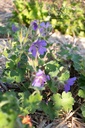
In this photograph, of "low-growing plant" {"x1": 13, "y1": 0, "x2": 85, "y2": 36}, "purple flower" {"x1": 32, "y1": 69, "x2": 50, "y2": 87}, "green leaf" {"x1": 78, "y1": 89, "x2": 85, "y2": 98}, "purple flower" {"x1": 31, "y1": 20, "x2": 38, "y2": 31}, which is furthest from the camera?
"low-growing plant" {"x1": 13, "y1": 0, "x2": 85, "y2": 36}

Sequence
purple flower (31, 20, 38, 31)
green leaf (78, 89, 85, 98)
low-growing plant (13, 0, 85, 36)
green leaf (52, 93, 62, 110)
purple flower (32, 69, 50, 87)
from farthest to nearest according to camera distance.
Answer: low-growing plant (13, 0, 85, 36)
purple flower (31, 20, 38, 31)
green leaf (78, 89, 85, 98)
green leaf (52, 93, 62, 110)
purple flower (32, 69, 50, 87)

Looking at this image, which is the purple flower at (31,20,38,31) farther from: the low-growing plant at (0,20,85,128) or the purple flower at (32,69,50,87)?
the purple flower at (32,69,50,87)

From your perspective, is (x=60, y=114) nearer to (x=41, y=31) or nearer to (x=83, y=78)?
(x=83, y=78)

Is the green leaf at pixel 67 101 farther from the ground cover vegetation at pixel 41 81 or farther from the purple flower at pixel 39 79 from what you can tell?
the purple flower at pixel 39 79

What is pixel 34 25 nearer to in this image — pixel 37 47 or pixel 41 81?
pixel 37 47

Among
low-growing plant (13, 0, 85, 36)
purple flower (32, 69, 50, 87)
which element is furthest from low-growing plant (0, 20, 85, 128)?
low-growing plant (13, 0, 85, 36)

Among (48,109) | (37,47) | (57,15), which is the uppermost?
(37,47)

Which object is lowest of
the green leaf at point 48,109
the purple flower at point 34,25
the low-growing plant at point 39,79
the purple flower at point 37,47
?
the green leaf at point 48,109

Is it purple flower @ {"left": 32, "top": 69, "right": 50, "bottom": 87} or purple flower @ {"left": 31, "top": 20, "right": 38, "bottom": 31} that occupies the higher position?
purple flower @ {"left": 31, "top": 20, "right": 38, "bottom": 31}

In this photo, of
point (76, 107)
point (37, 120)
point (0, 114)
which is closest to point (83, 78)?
point (76, 107)

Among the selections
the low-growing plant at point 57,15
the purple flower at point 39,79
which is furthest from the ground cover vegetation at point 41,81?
the low-growing plant at point 57,15

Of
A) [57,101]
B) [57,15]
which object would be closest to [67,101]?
[57,101]
